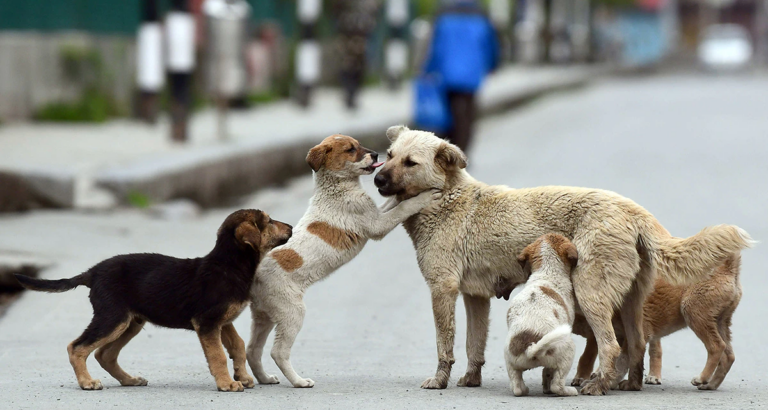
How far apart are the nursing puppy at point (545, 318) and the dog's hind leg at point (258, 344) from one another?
1202mm

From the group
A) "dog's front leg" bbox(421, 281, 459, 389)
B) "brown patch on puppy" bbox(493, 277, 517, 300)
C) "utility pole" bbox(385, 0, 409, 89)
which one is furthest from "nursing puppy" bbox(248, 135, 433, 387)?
"utility pole" bbox(385, 0, 409, 89)

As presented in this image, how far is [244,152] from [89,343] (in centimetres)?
837

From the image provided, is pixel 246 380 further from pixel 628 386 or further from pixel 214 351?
pixel 628 386

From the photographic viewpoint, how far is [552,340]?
198 inches

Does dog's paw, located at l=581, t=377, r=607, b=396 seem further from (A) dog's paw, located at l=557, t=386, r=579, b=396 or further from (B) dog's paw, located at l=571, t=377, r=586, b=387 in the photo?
(B) dog's paw, located at l=571, t=377, r=586, b=387

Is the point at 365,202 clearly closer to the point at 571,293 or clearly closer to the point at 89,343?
the point at 571,293

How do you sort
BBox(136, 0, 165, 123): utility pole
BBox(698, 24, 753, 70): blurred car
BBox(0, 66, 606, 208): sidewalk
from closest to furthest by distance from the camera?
BBox(0, 66, 606, 208): sidewalk < BBox(136, 0, 165, 123): utility pole < BBox(698, 24, 753, 70): blurred car

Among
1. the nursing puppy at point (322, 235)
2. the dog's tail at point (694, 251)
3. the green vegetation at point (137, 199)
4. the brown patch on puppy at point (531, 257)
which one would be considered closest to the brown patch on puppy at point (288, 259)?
the nursing puppy at point (322, 235)

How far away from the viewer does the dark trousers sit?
48.6 ft

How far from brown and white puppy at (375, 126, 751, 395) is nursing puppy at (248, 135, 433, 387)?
0.13m

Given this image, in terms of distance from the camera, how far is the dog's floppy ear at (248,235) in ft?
17.6

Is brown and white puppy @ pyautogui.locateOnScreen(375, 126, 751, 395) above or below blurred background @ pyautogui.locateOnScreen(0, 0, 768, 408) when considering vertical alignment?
above

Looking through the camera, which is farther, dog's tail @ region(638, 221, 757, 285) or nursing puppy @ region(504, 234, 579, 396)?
dog's tail @ region(638, 221, 757, 285)

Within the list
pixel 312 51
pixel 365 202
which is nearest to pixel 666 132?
pixel 312 51
